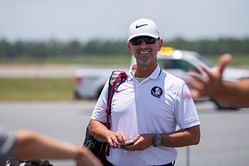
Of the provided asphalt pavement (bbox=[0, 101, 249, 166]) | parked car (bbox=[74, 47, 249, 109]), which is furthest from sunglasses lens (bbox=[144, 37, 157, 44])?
parked car (bbox=[74, 47, 249, 109])

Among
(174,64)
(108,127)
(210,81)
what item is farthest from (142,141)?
(174,64)

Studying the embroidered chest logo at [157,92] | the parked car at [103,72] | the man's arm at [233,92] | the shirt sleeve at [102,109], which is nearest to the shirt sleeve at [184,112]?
the embroidered chest logo at [157,92]

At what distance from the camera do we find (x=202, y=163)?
32.8ft

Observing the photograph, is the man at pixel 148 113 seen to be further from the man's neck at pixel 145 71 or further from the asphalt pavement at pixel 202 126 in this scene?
the asphalt pavement at pixel 202 126

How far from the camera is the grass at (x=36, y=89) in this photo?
29812mm

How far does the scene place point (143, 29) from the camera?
504 centimetres

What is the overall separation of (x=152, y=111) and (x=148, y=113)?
0.03 m

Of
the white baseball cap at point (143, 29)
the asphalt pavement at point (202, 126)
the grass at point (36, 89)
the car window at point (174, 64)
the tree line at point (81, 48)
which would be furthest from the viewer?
the tree line at point (81, 48)

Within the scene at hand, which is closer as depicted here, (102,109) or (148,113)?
(148,113)

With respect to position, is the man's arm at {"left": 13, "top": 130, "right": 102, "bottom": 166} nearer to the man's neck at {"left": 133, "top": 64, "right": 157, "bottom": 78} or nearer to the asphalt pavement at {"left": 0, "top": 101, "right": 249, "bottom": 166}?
the man's neck at {"left": 133, "top": 64, "right": 157, "bottom": 78}

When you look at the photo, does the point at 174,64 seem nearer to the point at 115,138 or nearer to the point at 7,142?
the point at 115,138

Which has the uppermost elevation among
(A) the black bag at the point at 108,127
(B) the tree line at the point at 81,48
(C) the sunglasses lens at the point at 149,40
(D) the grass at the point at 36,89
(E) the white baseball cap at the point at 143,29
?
(E) the white baseball cap at the point at 143,29

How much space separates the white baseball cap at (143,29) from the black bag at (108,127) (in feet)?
0.94

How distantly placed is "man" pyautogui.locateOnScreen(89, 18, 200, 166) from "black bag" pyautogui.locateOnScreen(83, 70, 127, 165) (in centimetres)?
5
